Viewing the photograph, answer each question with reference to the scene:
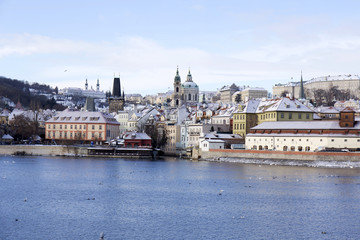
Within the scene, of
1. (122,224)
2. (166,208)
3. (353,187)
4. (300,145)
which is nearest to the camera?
(122,224)

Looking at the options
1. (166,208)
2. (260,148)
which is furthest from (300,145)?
(166,208)

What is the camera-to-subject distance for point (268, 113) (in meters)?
85.6

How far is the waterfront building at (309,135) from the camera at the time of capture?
69375mm

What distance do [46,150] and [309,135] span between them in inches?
1644

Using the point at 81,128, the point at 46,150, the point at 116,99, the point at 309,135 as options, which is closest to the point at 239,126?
the point at 309,135

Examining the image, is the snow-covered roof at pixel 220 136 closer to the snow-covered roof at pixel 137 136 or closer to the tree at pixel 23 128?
the snow-covered roof at pixel 137 136

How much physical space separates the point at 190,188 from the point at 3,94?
160 m

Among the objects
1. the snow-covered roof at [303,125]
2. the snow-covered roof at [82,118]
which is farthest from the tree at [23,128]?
the snow-covered roof at [303,125]

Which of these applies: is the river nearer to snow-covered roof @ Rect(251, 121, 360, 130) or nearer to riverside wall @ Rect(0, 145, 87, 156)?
snow-covered roof @ Rect(251, 121, 360, 130)

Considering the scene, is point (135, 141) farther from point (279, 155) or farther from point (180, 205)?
point (180, 205)

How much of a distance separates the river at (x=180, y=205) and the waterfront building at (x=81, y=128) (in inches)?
1808

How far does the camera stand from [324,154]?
2613 inches

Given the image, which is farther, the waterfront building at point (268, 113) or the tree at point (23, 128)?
the tree at point (23, 128)

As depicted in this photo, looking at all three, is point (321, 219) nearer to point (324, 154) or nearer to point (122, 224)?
point (122, 224)
